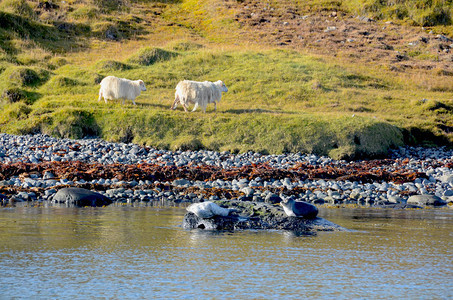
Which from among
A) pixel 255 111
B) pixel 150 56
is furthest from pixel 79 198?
pixel 150 56

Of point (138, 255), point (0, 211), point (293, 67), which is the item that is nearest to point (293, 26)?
point (293, 67)

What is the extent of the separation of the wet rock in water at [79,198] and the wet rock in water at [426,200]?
25.0 feet

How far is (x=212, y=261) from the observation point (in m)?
7.60

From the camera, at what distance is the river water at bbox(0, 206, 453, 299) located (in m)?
6.26

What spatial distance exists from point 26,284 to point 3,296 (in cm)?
46

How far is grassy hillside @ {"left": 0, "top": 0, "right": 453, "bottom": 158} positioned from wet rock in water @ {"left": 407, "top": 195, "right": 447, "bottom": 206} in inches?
279

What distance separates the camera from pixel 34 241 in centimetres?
870

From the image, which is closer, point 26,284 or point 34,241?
point 26,284

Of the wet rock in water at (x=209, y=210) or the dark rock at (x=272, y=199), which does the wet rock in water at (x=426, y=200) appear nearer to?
the dark rock at (x=272, y=199)

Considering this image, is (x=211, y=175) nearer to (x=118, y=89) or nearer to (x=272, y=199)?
(x=272, y=199)

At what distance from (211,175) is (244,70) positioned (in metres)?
17.6

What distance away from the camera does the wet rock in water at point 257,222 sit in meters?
10.1

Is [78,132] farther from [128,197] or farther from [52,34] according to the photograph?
[52,34]

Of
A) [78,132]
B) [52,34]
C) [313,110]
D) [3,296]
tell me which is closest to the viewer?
[3,296]
